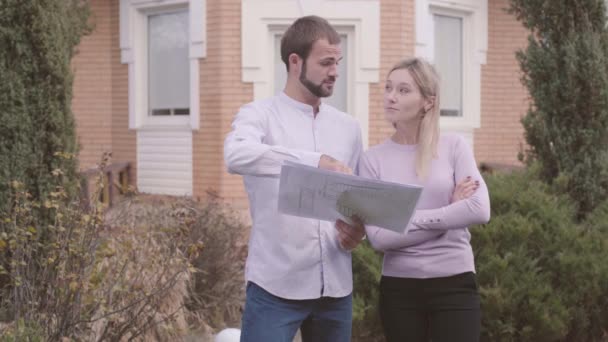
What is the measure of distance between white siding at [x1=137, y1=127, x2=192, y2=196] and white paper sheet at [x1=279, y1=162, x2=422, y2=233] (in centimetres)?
903

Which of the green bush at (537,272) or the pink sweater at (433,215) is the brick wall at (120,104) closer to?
the green bush at (537,272)

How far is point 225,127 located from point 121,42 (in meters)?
2.37

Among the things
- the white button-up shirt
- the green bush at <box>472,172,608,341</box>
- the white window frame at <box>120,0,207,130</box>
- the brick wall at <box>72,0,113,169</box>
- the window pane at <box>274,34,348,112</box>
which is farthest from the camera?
the brick wall at <box>72,0,113,169</box>

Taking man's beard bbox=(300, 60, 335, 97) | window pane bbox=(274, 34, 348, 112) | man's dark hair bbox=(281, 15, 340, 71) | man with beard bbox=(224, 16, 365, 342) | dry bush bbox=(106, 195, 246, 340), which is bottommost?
dry bush bbox=(106, 195, 246, 340)

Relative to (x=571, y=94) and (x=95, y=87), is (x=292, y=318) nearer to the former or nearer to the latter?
(x=571, y=94)

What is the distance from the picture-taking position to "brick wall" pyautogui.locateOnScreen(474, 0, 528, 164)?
42.3 feet

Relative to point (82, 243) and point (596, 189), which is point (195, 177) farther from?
point (82, 243)

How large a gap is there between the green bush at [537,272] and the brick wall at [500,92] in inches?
292

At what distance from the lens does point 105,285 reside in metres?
5.05

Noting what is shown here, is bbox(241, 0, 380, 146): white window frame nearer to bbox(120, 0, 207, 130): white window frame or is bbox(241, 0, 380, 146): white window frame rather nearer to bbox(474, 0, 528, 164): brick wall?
Answer: bbox(120, 0, 207, 130): white window frame

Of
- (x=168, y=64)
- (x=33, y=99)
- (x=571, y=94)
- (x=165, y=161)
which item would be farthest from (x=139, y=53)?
(x=571, y=94)

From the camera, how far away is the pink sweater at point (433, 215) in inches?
127

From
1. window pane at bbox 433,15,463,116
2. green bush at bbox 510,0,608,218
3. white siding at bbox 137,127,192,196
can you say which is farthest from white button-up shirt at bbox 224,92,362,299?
window pane at bbox 433,15,463,116

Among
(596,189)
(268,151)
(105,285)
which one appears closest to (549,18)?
(596,189)
